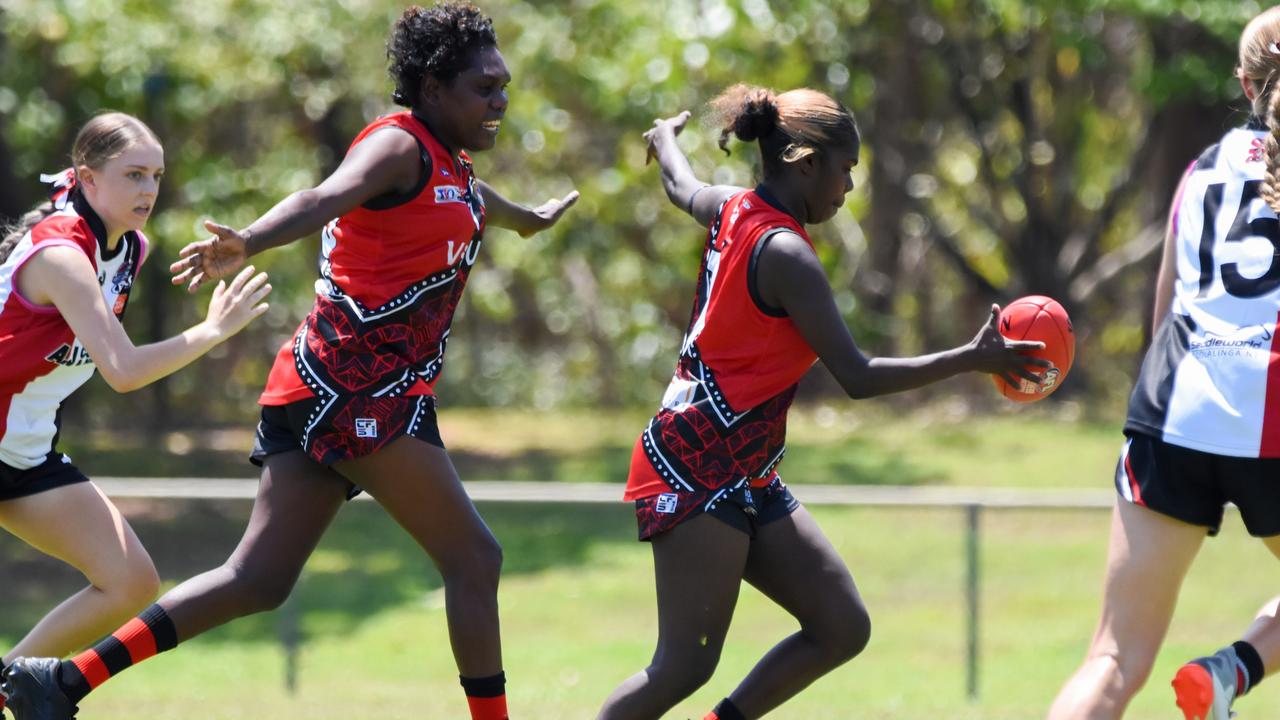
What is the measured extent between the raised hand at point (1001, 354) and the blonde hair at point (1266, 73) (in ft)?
2.43

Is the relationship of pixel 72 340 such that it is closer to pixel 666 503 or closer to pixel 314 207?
pixel 314 207

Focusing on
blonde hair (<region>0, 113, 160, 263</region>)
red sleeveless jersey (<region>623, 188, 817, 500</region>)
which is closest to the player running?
blonde hair (<region>0, 113, 160, 263</region>)

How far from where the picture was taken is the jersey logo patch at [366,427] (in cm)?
463

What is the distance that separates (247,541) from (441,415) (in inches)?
500

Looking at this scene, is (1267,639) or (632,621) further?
(632,621)

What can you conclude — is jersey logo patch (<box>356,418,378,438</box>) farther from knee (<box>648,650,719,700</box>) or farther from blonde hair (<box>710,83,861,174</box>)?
blonde hair (<box>710,83,861,174</box>)

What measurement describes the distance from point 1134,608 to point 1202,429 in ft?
1.66

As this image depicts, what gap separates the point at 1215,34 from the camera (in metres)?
13.5

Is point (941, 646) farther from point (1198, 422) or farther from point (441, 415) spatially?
point (441, 415)

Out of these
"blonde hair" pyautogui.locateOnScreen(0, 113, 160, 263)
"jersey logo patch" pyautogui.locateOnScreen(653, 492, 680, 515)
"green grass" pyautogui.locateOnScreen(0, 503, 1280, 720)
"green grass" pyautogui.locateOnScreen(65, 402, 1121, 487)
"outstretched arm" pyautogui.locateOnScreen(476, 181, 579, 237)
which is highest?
"blonde hair" pyautogui.locateOnScreen(0, 113, 160, 263)

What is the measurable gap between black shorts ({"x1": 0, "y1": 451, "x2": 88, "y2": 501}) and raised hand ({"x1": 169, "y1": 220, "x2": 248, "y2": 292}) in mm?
1129

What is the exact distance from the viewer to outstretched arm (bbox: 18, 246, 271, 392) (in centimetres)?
450

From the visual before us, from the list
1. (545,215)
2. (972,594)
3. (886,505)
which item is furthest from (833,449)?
(545,215)

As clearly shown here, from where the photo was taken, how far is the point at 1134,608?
412 cm
